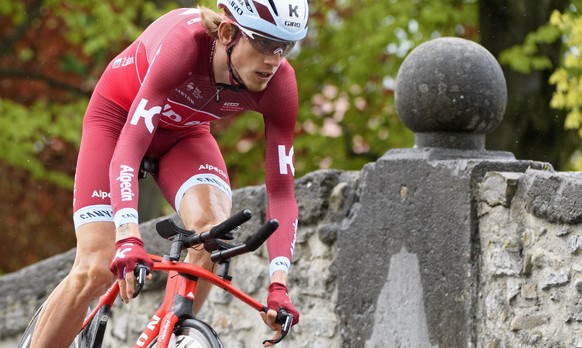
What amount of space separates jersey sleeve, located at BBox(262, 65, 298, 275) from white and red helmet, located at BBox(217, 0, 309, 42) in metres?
0.39

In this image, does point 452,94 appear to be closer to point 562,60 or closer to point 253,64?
point 253,64

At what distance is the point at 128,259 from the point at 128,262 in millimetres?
11

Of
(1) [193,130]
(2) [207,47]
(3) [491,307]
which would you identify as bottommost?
(3) [491,307]

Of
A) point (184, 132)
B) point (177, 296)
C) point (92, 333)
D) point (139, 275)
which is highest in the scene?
point (184, 132)

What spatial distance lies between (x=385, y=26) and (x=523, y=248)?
7737 millimetres

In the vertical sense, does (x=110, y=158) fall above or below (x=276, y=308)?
above

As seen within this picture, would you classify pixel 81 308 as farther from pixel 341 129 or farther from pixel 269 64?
pixel 341 129

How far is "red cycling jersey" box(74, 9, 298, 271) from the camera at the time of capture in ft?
13.4

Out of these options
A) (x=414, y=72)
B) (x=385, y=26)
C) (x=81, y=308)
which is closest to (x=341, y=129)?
(x=385, y=26)

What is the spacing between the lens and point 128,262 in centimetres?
372

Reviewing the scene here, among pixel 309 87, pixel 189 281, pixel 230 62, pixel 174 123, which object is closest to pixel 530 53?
pixel 309 87

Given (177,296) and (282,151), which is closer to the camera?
(177,296)

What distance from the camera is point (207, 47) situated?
4387 mm

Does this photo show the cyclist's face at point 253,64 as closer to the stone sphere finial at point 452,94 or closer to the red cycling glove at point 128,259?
the red cycling glove at point 128,259
